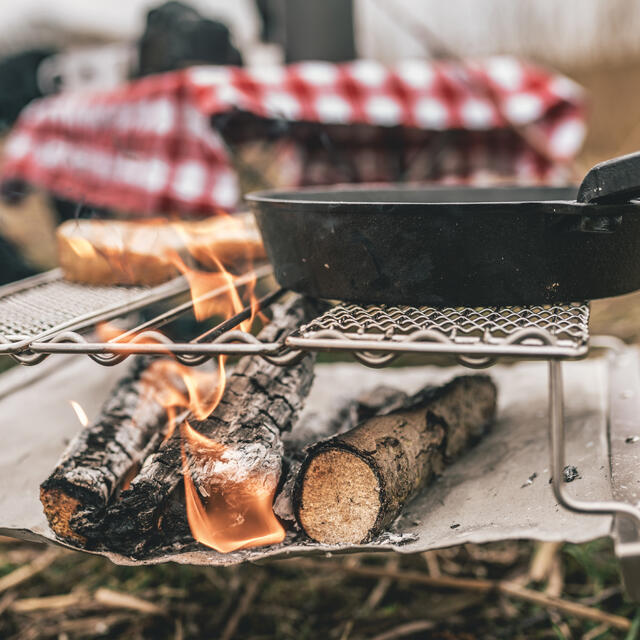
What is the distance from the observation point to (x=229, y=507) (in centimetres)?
112

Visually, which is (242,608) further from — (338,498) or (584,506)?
(584,506)

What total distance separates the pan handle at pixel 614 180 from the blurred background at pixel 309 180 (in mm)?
900

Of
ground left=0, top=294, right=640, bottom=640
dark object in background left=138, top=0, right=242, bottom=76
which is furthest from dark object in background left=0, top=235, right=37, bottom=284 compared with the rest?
ground left=0, top=294, right=640, bottom=640

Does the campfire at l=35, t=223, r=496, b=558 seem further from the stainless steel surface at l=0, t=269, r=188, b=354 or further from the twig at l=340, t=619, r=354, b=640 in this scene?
the twig at l=340, t=619, r=354, b=640

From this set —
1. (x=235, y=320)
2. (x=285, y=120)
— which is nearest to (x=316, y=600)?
(x=235, y=320)

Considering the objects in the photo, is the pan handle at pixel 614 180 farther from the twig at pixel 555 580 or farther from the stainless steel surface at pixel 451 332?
the twig at pixel 555 580

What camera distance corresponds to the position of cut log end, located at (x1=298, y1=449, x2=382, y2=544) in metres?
1.07

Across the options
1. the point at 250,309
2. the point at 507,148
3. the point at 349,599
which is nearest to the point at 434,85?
the point at 507,148

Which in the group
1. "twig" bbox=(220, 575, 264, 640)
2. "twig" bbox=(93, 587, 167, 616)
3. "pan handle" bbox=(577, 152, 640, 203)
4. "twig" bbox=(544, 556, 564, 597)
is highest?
"pan handle" bbox=(577, 152, 640, 203)

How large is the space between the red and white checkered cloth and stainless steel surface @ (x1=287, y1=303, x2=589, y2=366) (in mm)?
1276

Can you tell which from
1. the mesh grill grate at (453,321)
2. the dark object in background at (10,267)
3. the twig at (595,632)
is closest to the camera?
the mesh grill grate at (453,321)

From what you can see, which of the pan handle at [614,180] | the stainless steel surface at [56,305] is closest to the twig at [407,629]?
the stainless steel surface at [56,305]

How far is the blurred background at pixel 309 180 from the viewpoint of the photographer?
1.54 meters

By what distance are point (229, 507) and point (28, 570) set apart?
0.96 meters
